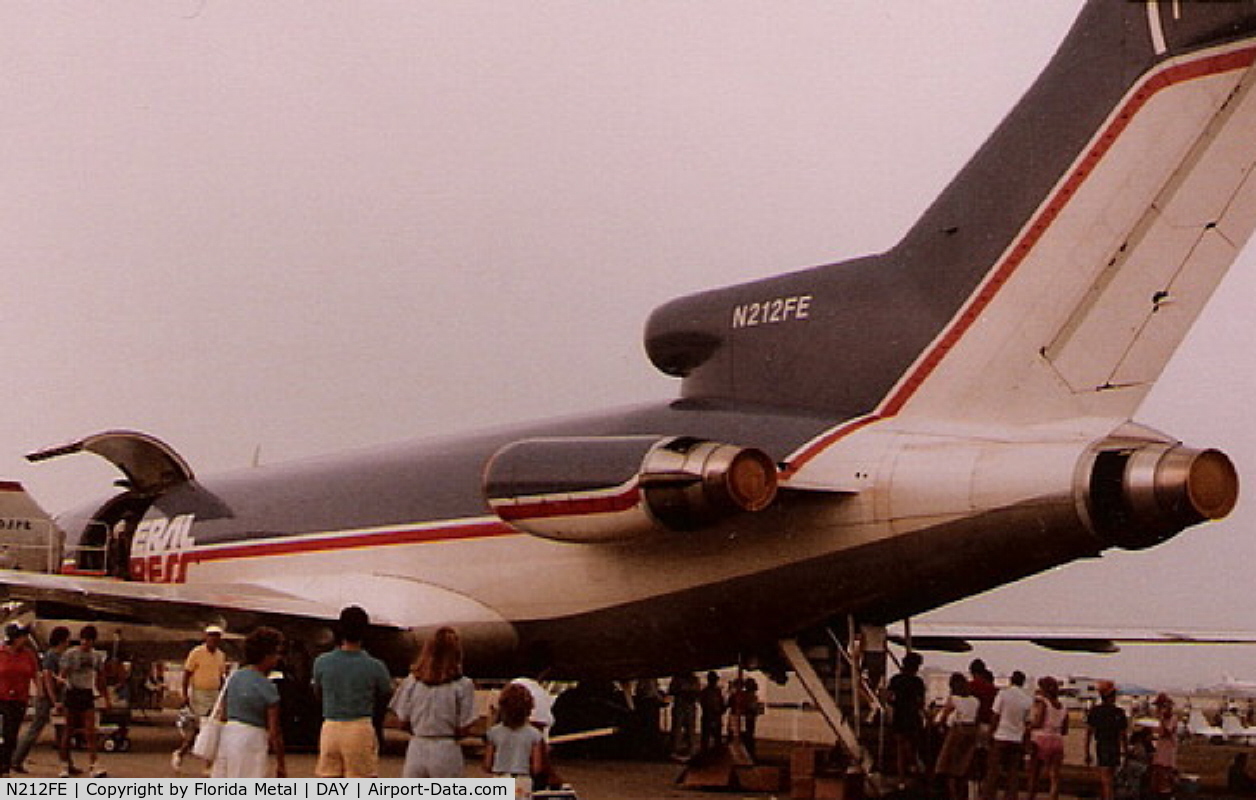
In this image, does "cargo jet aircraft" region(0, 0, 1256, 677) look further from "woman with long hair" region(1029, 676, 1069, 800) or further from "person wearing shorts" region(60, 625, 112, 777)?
"person wearing shorts" region(60, 625, 112, 777)

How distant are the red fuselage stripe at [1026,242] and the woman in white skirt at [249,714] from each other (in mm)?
6235

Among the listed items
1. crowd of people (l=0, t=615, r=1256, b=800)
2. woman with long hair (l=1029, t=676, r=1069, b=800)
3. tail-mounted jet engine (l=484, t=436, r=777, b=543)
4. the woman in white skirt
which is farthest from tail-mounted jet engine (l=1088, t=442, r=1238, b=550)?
the woman in white skirt

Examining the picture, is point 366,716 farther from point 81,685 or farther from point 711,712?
point 711,712

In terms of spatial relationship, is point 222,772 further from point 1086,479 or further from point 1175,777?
point 1175,777

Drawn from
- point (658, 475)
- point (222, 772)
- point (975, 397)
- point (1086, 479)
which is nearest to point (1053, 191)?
point (975, 397)

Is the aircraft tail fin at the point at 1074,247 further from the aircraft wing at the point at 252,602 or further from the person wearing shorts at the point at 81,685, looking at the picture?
the person wearing shorts at the point at 81,685

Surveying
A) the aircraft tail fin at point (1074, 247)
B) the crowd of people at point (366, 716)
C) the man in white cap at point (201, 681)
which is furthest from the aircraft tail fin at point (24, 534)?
the crowd of people at point (366, 716)

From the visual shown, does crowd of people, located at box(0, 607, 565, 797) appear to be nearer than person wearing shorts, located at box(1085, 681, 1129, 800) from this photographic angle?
Yes

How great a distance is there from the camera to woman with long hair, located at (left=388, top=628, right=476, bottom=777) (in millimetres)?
8469

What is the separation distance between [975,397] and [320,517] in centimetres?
986

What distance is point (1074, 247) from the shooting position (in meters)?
13.1

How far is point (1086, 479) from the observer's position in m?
12.1

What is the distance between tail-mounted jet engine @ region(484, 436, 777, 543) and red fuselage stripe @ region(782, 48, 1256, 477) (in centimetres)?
96

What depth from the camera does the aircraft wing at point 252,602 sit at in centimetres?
1722
